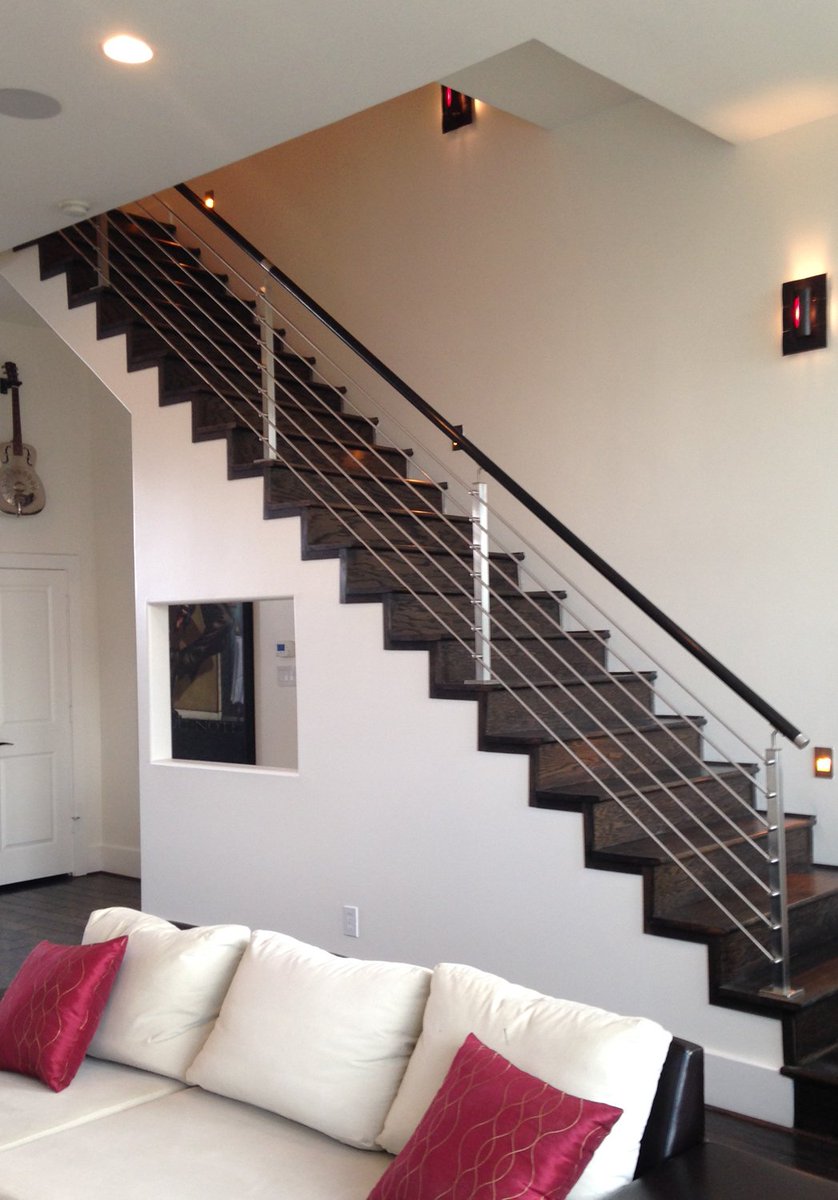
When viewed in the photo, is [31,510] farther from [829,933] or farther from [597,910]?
[829,933]

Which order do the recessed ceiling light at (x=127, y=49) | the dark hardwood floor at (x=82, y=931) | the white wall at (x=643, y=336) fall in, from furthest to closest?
the white wall at (x=643, y=336)
the recessed ceiling light at (x=127, y=49)
the dark hardwood floor at (x=82, y=931)

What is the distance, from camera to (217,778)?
526 cm

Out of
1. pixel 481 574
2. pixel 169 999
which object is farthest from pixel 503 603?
pixel 169 999

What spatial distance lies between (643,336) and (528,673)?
1.60 meters

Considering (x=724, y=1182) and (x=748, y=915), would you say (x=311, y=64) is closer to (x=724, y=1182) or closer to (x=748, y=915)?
(x=748, y=915)

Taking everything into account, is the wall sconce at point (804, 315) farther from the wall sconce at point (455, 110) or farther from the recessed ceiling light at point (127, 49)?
the recessed ceiling light at point (127, 49)

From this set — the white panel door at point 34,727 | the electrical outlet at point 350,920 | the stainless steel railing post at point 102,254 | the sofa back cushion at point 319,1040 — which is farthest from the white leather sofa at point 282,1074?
the white panel door at point 34,727

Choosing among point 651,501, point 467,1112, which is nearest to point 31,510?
point 651,501

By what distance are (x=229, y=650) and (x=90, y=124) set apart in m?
3.73

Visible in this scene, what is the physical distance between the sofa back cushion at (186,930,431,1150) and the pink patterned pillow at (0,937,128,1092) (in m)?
0.31

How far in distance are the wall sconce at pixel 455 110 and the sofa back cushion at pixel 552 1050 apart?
4615mm

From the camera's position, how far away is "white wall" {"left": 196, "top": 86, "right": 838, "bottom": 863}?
462 centimetres

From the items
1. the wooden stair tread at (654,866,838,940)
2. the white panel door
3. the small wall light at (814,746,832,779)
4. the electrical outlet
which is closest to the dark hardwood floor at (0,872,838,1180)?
the white panel door

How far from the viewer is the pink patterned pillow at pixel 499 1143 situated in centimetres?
196
